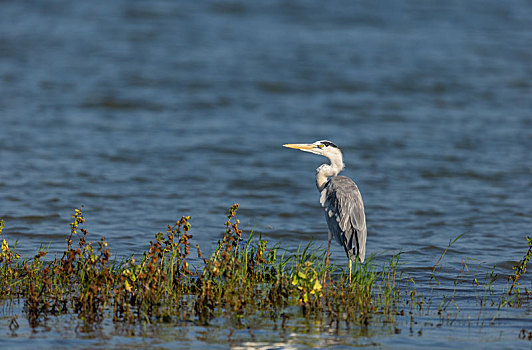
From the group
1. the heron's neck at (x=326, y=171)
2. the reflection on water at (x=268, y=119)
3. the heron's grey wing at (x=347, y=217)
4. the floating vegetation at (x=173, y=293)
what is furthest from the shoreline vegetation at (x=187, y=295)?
the heron's neck at (x=326, y=171)

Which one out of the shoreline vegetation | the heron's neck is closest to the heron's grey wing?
the heron's neck

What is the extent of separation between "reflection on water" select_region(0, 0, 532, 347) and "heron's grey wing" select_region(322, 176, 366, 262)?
0.78m

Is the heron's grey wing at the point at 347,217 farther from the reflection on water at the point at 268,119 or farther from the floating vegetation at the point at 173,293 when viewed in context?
the floating vegetation at the point at 173,293

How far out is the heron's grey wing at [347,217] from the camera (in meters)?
7.85

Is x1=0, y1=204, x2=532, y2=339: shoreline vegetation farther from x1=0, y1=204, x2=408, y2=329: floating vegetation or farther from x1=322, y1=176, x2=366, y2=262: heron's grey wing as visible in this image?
x1=322, y1=176, x2=366, y2=262: heron's grey wing

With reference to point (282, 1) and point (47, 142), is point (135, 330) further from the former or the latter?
point (282, 1)

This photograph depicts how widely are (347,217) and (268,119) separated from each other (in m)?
9.06

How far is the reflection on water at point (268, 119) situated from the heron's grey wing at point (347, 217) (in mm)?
780

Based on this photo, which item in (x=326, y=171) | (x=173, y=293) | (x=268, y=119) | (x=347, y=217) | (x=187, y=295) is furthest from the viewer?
(x=268, y=119)

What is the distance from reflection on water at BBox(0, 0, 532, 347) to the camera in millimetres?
10477

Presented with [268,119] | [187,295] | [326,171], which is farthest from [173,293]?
[268,119]

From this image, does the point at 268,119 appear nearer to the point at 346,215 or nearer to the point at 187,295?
the point at 346,215

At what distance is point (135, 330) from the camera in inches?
226

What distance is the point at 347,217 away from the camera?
25.9 ft
